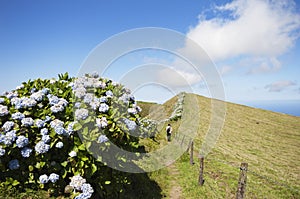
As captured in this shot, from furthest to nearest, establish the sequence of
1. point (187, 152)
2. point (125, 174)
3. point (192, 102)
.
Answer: point (192, 102), point (187, 152), point (125, 174)

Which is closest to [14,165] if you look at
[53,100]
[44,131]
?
[44,131]

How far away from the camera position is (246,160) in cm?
1633

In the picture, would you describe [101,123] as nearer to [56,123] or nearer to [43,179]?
[56,123]

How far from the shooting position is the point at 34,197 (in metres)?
5.29

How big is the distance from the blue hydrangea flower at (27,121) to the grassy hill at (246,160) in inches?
228

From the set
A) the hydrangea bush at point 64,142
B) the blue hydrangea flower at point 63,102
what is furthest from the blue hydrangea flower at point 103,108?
the blue hydrangea flower at point 63,102

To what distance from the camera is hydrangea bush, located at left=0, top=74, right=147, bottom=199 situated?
A: 5.30 metres

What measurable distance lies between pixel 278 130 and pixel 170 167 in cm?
2506

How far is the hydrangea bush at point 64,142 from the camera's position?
17.4ft

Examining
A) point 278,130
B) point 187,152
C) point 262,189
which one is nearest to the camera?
point 262,189

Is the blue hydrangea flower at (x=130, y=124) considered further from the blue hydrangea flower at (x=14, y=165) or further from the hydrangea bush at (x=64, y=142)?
the blue hydrangea flower at (x=14, y=165)

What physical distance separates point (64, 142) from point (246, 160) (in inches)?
587

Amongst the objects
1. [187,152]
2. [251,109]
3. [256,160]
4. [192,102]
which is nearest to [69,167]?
[187,152]

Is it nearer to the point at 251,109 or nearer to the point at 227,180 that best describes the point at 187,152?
the point at 227,180
